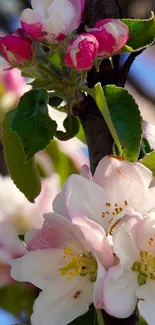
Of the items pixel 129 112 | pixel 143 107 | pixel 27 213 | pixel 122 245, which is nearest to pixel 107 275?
pixel 122 245

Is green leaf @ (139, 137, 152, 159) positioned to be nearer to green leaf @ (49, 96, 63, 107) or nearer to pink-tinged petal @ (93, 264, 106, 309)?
green leaf @ (49, 96, 63, 107)

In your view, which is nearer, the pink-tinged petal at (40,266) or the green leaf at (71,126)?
the pink-tinged petal at (40,266)

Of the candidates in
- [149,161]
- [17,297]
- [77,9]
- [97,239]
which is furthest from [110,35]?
[17,297]

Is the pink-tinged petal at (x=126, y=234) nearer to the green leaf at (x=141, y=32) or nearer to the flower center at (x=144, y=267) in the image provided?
the flower center at (x=144, y=267)

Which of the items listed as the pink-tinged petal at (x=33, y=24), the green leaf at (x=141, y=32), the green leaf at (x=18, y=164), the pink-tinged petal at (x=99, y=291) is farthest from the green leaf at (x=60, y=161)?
the pink-tinged petal at (x=99, y=291)

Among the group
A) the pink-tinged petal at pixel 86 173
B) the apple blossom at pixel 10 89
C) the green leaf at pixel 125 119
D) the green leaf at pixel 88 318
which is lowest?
the apple blossom at pixel 10 89

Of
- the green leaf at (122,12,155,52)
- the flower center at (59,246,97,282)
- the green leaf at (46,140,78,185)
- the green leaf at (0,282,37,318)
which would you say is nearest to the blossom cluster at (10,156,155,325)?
the flower center at (59,246,97,282)

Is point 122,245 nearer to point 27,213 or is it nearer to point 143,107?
point 27,213
